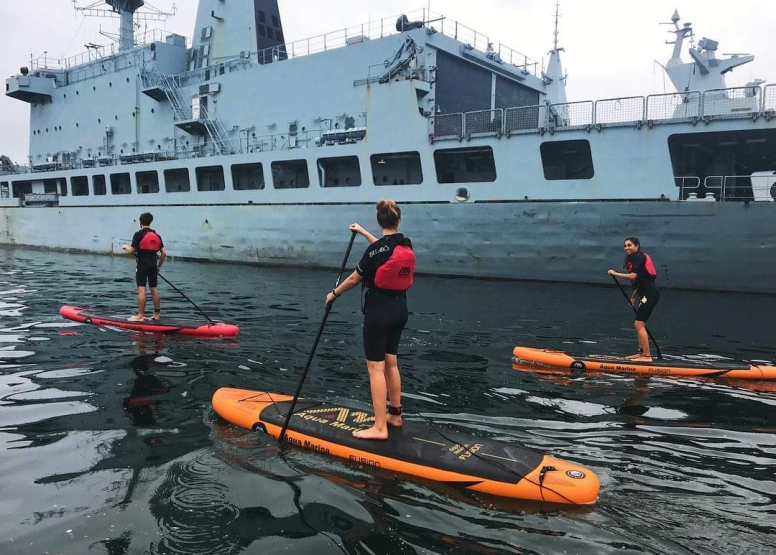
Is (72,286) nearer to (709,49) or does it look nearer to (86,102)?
(86,102)

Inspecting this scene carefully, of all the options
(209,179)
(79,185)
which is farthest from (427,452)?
(79,185)

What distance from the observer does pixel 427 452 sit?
3.93m

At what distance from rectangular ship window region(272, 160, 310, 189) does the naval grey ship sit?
75 millimetres

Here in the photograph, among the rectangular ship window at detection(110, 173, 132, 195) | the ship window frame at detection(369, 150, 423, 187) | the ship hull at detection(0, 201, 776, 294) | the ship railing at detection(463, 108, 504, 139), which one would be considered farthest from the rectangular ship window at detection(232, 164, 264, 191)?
the ship railing at detection(463, 108, 504, 139)

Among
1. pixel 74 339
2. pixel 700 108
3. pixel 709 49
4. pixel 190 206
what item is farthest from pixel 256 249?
pixel 709 49

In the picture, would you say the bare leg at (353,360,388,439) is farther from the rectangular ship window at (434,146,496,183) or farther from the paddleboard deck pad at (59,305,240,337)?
the rectangular ship window at (434,146,496,183)

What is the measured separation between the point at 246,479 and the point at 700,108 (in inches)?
544

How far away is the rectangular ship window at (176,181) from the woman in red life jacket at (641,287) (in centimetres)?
2006

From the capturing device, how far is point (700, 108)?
13070 mm

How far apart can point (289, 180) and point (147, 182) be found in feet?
28.6

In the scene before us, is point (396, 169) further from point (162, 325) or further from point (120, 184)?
point (120, 184)

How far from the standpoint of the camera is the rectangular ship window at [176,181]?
23.4 m

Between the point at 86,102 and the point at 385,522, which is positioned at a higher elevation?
the point at 86,102

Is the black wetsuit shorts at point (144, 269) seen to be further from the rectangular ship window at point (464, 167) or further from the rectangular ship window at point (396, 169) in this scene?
the rectangular ship window at point (464, 167)
